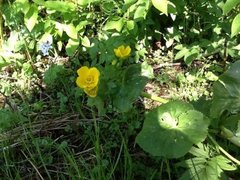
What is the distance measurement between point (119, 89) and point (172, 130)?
0.93ft

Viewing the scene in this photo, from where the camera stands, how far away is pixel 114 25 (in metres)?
2.95

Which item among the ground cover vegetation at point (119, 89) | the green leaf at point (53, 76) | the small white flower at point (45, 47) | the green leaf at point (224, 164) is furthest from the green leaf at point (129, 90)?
the small white flower at point (45, 47)

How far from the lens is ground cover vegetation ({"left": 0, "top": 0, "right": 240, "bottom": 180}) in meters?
1.93

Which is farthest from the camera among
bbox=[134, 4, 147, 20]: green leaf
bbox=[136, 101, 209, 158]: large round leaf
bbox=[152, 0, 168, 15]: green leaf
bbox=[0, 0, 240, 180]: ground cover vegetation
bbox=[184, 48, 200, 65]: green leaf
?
bbox=[184, 48, 200, 65]: green leaf

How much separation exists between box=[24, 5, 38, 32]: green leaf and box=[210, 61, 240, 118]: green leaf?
4.69 ft

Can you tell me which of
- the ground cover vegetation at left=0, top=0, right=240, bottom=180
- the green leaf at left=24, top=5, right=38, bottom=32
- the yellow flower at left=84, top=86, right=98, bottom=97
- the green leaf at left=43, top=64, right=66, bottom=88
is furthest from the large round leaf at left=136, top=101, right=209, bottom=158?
the green leaf at left=24, top=5, right=38, bottom=32

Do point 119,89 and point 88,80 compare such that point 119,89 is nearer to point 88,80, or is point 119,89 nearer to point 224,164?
point 88,80

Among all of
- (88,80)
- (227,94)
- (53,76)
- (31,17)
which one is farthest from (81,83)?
(31,17)

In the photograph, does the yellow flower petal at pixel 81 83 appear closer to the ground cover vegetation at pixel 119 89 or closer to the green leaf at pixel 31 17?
the ground cover vegetation at pixel 119 89

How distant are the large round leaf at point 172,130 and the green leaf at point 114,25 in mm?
1077

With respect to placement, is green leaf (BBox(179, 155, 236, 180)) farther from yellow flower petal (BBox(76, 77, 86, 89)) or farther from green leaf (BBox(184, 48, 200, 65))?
green leaf (BBox(184, 48, 200, 65))

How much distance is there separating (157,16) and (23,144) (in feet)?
4.33

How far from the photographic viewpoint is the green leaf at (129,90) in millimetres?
1929

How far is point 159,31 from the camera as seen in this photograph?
10.7 feet
